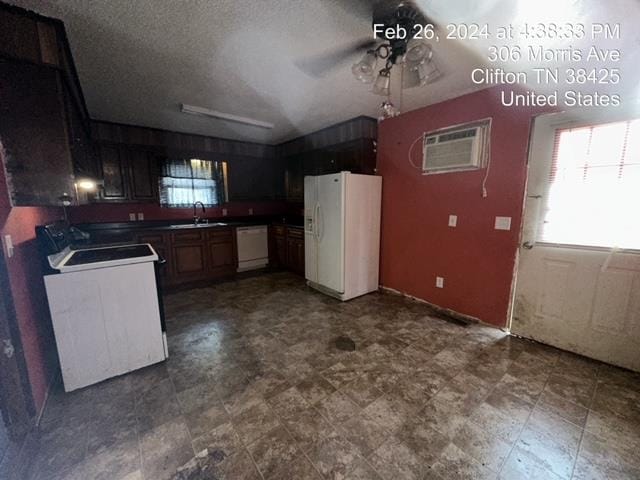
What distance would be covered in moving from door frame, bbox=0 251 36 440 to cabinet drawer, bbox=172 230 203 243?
8.69 ft

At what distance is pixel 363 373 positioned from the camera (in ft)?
6.59

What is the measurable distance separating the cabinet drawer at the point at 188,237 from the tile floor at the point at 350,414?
191cm

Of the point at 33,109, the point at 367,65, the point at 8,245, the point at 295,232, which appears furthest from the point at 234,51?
the point at 295,232

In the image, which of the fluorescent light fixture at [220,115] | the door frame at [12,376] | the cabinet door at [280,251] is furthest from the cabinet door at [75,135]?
the cabinet door at [280,251]

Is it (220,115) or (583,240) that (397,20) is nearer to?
(583,240)

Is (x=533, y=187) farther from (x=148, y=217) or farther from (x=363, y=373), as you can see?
(x=148, y=217)

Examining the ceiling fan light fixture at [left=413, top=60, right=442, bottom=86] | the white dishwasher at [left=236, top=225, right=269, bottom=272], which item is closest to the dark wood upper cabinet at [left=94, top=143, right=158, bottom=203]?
the white dishwasher at [left=236, top=225, right=269, bottom=272]

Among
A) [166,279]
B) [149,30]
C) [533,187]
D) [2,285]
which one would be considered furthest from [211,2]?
[166,279]

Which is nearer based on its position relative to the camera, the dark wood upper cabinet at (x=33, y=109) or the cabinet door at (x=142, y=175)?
the dark wood upper cabinet at (x=33, y=109)

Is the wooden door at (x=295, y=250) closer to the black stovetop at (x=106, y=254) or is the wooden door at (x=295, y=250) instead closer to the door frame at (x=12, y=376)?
the black stovetop at (x=106, y=254)

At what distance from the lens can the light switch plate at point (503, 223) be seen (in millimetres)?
2512

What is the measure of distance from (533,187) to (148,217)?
17.4 feet

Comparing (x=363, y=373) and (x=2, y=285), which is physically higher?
(x=2, y=285)

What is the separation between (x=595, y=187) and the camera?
6.77ft
